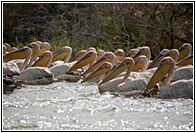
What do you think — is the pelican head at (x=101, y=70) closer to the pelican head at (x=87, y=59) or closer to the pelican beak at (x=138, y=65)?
the pelican beak at (x=138, y=65)

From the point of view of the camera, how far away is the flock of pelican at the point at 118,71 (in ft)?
22.8

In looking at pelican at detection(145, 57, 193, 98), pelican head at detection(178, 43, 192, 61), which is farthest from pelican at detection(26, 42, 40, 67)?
pelican at detection(145, 57, 193, 98)

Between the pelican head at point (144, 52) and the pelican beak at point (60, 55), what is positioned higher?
the pelican head at point (144, 52)

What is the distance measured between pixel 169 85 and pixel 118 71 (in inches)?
48.6

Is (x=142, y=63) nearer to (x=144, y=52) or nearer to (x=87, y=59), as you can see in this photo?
(x=144, y=52)

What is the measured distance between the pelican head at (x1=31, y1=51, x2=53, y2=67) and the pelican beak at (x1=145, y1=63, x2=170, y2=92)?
11.0ft

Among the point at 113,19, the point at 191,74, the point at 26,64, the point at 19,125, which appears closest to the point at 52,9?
the point at 113,19

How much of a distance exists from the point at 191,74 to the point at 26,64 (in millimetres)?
3503

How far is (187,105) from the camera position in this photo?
6.08 metres

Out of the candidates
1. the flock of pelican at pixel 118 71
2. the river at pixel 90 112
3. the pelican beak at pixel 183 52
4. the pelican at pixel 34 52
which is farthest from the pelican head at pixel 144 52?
the river at pixel 90 112

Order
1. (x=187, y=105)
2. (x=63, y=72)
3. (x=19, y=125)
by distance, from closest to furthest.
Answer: (x=19, y=125), (x=187, y=105), (x=63, y=72)

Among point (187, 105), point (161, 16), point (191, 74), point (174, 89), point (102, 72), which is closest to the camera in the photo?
point (187, 105)

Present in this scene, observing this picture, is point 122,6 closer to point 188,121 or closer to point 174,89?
point 174,89

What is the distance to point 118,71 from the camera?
7.73m
